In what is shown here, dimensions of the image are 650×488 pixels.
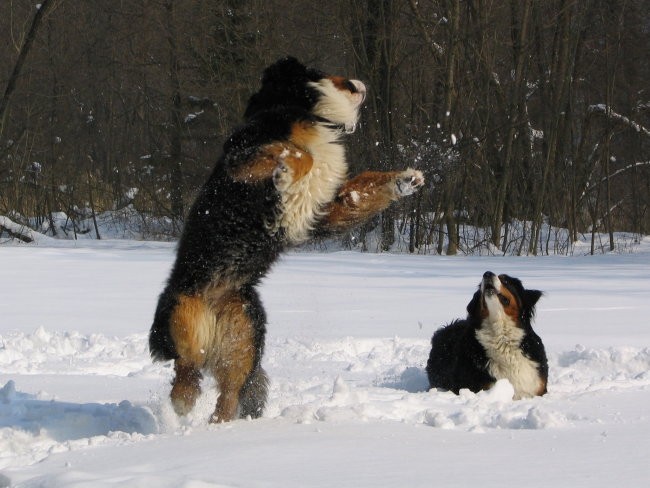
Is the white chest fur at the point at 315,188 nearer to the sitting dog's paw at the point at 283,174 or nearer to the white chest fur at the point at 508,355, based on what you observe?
the sitting dog's paw at the point at 283,174

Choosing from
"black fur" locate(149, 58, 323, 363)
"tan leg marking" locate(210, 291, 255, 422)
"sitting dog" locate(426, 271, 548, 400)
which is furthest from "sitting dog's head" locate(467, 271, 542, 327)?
"tan leg marking" locate(210, 291, 255, 422)

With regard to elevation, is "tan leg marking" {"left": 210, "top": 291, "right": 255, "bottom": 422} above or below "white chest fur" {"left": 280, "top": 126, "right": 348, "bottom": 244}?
below

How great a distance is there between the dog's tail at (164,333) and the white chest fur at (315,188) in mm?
711

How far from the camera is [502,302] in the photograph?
6.17 meters

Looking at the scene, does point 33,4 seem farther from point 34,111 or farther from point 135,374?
point 135,374

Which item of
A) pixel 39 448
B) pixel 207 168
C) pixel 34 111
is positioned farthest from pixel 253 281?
pixel 34 111

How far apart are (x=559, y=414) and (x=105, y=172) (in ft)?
67.6

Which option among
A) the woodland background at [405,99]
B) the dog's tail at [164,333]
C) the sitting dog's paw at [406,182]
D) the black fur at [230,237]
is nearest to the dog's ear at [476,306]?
the sitting dog's paw at [406,182]

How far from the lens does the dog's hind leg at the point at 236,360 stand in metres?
4.50

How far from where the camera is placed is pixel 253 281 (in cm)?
456

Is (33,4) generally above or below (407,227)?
above

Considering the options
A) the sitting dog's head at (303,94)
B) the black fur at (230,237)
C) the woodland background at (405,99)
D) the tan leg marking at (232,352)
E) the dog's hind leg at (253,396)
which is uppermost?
the woodland background at (405,99)

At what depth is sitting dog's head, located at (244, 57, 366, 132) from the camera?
4828mm

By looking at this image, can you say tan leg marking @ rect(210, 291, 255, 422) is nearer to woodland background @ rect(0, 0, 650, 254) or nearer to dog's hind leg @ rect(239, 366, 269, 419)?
dog's hind leg @ rect(239, 366, 269, 419)
